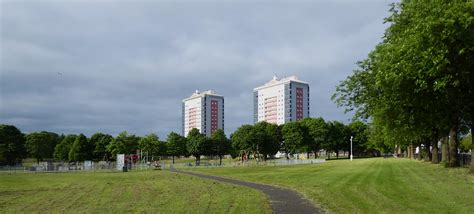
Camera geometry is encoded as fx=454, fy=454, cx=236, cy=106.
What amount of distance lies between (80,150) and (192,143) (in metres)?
33.7

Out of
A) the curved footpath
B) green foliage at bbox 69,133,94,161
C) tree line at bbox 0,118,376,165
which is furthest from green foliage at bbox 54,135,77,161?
the curved footpath

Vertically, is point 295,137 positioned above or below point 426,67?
below

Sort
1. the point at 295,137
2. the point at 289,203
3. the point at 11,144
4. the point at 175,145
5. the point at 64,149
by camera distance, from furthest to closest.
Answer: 1. the point at 175,145
2. the point at 295,137
3. the point at 64,149
4. the point at 11,144
5. the point at 289,203

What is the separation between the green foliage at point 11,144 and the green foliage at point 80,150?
1391cm

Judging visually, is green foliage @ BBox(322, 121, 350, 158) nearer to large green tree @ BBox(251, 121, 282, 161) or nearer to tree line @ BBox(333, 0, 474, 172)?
large green tree @ BBox(251, 121, 282, 161)

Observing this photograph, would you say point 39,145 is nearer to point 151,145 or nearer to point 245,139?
point 151,145

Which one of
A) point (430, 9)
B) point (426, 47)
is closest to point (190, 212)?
point (426, 47)

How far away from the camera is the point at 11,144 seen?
392ft

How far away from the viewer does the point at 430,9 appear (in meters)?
26.0

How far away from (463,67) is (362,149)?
135 metres

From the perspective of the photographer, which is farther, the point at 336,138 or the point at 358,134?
the point at 358,134

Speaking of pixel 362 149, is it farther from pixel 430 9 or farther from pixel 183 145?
pixel 430 9

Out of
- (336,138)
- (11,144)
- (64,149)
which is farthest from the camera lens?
(336,138)

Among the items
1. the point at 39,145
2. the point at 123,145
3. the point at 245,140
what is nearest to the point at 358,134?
the point at 245,140
